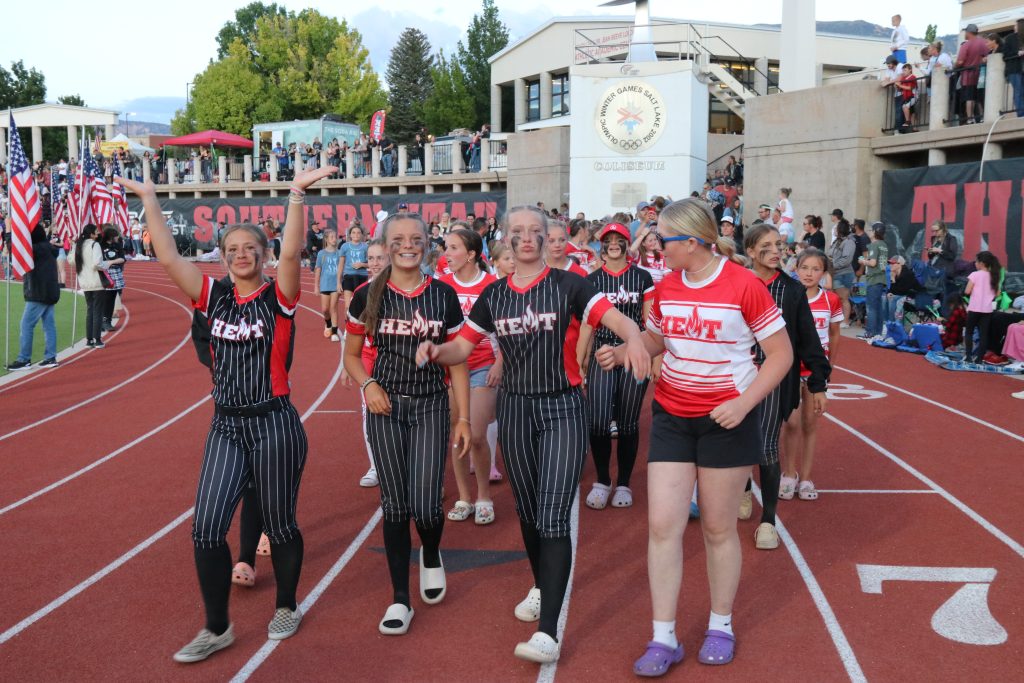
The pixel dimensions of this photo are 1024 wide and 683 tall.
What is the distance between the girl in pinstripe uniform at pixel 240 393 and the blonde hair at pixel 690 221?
1.61m

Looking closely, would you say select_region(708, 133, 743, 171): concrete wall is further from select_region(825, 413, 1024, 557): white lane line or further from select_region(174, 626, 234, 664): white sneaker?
select_region(174, 626, 234, 664): white sneaker

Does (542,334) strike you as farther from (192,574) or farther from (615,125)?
(615,125)

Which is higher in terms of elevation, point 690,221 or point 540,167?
point 540,167

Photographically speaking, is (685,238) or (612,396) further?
(612,396)

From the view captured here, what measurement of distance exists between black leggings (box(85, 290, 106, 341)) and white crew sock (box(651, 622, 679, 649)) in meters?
14.3

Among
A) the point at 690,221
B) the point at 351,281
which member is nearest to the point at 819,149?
the point at 351,281

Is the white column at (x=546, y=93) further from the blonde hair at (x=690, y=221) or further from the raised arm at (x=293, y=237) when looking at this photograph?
the blonde hair at (x=690, y=221)

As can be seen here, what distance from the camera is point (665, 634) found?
14.1 feet

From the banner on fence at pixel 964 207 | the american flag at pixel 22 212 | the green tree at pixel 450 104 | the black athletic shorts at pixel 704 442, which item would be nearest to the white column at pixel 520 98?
the green tree at pixel 450 104

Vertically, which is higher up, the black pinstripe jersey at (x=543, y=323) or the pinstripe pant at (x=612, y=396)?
the black pinstripe jersey at (x=543, y=323)

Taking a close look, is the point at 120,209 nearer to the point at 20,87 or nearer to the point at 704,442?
the point at 704,442

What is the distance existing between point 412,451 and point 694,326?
1.54 metres

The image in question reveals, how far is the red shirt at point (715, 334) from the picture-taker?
13.5ft

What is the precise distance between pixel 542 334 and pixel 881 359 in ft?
36.3
